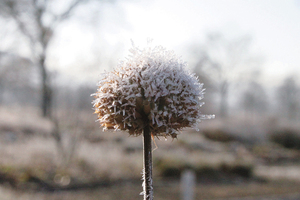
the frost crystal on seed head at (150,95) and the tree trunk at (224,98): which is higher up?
the tree trunk at (224,98)

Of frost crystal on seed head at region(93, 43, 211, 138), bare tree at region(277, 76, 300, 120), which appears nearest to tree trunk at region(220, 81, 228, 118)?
bare tree at region(277, 76, 300, 120)

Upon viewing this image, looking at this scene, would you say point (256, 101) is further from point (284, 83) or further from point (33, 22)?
point (33, 22)

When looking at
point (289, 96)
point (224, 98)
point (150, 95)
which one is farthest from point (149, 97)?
point (289, 96)

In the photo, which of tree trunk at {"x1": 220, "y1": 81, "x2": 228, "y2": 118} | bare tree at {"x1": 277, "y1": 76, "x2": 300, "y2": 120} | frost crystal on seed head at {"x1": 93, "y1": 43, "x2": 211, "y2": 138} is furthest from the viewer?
bare tree at {"x1": 277, "y1": 76, "x2": 300, "y2": 120}

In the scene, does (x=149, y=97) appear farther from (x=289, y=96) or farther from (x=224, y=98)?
(x=289, y=96)

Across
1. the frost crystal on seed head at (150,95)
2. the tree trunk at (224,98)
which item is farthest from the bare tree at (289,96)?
the frost crystal on seed head at (150,95)

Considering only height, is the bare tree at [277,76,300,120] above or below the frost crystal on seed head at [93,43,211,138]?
above

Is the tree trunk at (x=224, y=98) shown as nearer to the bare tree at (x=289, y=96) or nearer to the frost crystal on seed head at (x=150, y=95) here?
the bare tree at (x=289, y=96)

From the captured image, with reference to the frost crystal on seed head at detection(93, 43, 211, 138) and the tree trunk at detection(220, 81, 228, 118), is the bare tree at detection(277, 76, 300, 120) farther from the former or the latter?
the frost crystal on seed head at detection(93, 43, 211, 138)

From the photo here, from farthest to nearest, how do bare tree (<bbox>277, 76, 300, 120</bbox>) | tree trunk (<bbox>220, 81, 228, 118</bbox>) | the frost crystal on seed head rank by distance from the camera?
1. bare tree (<bbox>277, 76, 300, 120</bbox>)
2. tree trunk (<bbox>220, 81, 228, 118</bbox>)
3. the frost crystal on seed head
